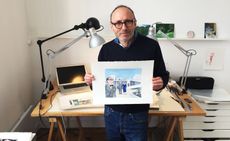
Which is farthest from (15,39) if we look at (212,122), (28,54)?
(212,122)

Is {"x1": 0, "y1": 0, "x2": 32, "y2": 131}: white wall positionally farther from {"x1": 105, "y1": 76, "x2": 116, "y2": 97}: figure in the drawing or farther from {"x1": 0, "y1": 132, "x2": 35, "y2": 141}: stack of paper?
{"x1": 105, "y1": 76, "x2": 116, "y2": 97}: figure in the drawing

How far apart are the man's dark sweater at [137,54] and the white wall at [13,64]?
891 mm

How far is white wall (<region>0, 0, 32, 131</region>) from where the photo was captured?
1891mm

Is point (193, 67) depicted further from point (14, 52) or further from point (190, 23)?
point (14, 52)

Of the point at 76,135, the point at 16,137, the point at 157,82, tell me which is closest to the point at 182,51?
the point at 157,82

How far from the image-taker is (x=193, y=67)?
251 centimetres

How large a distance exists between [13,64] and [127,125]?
3.82 ft

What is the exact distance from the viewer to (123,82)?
142 cm

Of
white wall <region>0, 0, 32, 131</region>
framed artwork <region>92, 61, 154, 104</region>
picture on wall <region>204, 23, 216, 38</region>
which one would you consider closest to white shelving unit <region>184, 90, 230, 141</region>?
picture on wall <region>204, 23, 216, 38</region>

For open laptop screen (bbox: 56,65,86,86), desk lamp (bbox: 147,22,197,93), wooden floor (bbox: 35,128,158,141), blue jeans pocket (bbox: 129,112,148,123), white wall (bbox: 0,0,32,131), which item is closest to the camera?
blue jeans pocket (bbox: 129,112,148,123)

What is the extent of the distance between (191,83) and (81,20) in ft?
4.03

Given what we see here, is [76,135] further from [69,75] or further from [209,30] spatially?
[209,30]

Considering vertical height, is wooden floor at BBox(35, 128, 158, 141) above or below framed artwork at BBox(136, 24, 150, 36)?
below

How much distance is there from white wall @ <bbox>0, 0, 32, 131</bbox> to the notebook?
1.14ft
